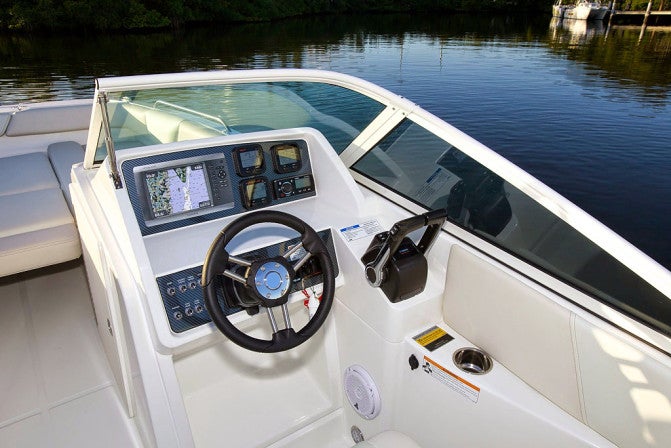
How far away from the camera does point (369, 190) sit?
211 cm

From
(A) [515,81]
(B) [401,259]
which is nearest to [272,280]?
(B) [401,259]

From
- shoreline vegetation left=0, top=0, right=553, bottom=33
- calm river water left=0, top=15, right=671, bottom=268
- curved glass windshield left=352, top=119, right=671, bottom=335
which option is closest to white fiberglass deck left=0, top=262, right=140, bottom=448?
curved glass windshield left=352, top=119, right=671, bottom=335

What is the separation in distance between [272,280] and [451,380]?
2.25 feet

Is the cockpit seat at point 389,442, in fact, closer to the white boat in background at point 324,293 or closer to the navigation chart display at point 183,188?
the white boat in background at point 324,293

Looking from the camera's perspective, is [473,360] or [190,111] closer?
[473,360]

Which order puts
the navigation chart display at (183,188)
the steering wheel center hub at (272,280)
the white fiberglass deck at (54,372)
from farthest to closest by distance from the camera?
the white fiberglass deck at (54,372), the navigation chart display at (183,188), the steering wheel center hub at (272,280)

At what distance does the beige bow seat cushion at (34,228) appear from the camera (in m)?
2.23

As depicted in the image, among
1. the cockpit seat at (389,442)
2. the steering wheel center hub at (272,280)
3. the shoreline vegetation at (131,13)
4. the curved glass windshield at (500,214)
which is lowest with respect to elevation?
the cockpit seat at (389,442)

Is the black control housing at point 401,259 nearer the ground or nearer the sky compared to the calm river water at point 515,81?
nearer the sky

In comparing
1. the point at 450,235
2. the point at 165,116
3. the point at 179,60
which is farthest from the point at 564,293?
the point at 179,60

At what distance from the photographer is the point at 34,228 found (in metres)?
2.36

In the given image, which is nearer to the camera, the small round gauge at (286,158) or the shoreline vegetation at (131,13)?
the small round gauge at (286,158)

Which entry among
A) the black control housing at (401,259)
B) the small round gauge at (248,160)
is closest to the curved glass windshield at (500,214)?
the black control housing at (401,259)

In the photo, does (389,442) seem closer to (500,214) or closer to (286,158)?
(500,214)
